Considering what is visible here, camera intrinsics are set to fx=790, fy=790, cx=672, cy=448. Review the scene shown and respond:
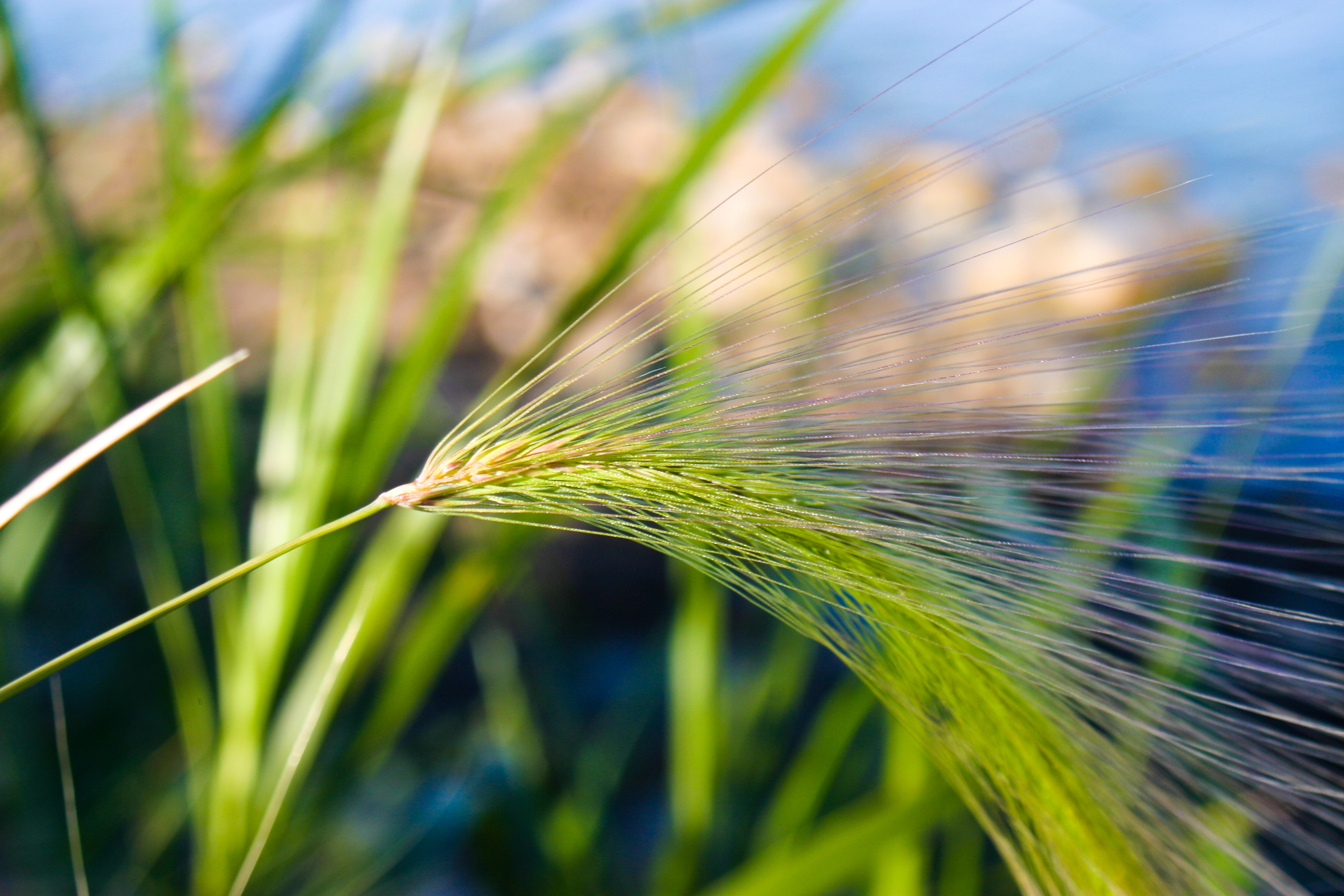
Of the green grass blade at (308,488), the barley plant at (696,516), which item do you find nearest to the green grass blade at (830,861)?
the barley plant at (696,516)

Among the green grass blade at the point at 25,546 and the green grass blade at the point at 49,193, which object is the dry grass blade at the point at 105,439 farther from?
the green grass blade at the point at 25,546

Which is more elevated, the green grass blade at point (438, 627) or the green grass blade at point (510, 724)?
the green grass blade at point (438, 627)

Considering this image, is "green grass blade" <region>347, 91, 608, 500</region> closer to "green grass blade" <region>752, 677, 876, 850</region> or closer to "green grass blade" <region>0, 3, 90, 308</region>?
"green grass blade" <region>0, 3, 90, 308</region>

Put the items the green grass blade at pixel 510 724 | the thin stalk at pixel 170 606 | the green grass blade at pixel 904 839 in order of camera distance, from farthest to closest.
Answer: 1. the green grass blade at pixel 510 724
2. the green grass blade at pixel 904 839
3. the thin stalk at pixel 170 606

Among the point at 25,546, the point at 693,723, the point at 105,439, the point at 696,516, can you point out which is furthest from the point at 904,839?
the point at 25,546

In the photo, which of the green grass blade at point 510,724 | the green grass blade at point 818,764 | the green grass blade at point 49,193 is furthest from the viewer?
the green grass blade at point 510,724

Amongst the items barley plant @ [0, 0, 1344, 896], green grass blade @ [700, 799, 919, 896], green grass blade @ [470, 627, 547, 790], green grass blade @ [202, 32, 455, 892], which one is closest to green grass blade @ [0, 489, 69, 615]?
barley plant @ [0, 0, 1344, 896]

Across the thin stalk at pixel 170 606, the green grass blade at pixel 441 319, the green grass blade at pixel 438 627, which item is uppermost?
the green grass blade at pixel 441 319

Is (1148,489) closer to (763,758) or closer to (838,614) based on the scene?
(838,614)
